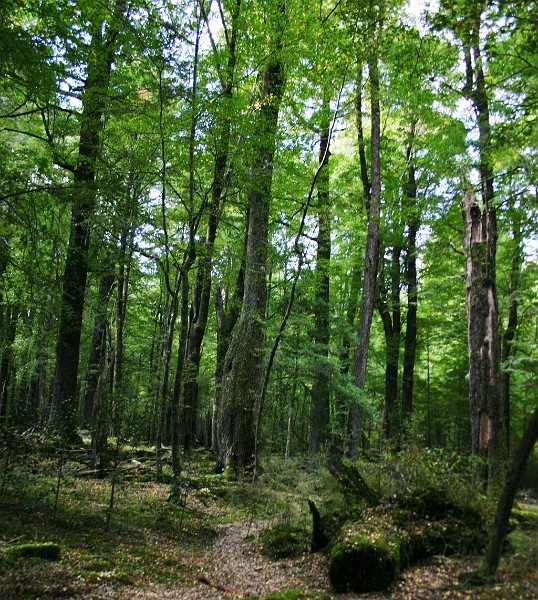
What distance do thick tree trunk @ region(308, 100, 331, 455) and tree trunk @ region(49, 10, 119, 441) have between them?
19.0 feet

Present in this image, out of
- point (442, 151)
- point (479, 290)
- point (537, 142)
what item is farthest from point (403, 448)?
point (442, 151)

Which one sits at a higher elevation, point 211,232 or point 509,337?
point 211,232

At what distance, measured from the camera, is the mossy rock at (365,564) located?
4648 mm

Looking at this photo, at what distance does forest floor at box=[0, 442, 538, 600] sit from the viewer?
4078 mm

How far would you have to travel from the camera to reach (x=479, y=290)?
968 cm

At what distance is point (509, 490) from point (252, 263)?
8253mm

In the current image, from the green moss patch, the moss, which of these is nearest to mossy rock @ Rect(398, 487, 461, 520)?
the green moss patch

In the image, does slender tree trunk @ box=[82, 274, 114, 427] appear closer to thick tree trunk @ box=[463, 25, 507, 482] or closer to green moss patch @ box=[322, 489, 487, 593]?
green moss patch @ box=[322, 489, 487, 593]

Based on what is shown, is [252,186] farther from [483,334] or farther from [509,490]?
[509,490]

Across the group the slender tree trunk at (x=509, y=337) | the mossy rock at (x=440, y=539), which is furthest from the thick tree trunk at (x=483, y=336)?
the slender tree trunk at (x=509, y=337)

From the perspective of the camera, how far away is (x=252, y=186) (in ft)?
31.6

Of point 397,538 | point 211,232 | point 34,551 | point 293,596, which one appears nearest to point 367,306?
point 211,232

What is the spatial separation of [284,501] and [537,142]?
8328 millimetres

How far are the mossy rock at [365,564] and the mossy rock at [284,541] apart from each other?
154 centimetres
